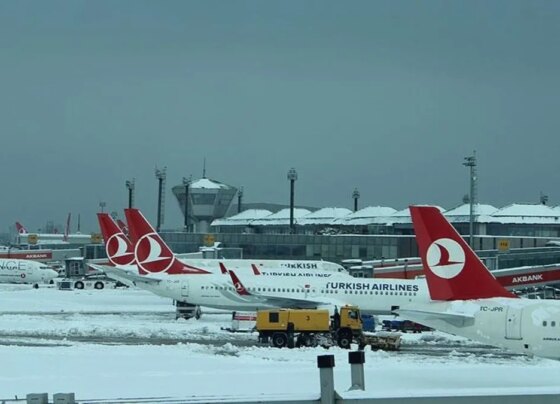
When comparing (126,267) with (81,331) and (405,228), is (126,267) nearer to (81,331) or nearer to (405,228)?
(81,331)

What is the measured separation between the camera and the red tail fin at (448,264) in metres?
24.5

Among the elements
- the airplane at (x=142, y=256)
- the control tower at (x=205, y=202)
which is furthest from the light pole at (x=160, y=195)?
the airplane at (x=142, y=256)

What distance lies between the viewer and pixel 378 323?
5112 cm

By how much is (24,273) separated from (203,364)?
71.5 meters

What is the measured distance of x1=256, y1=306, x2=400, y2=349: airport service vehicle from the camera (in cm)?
3697

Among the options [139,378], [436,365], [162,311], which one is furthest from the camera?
[162,311]

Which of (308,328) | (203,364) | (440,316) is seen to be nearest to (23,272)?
(308,328)

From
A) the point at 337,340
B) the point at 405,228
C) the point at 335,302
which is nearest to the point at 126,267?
the point at 335,302

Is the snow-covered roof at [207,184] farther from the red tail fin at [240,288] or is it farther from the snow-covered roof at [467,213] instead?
the red tail fin at [240,288]

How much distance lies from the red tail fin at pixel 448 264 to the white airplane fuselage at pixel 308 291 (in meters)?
23.5

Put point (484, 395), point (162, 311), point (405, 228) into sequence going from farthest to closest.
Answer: point (405, 228) → point (162, 311) → point (484, 395)

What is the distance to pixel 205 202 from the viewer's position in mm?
174750

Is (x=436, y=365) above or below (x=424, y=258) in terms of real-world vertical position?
below

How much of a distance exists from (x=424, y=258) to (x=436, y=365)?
4532mm
